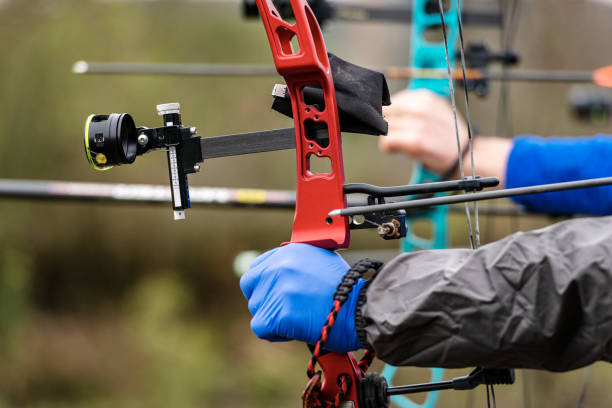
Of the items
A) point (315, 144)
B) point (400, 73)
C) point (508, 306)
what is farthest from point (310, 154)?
point (400, 73)

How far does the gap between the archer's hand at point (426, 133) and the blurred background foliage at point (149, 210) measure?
10.4 ft

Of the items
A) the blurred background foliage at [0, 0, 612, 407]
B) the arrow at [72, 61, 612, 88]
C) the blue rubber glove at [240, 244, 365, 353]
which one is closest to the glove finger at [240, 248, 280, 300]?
the blue rubber glove at [240, 244, 365, 353]

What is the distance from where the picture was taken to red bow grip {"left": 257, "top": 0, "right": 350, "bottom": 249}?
3.53ft

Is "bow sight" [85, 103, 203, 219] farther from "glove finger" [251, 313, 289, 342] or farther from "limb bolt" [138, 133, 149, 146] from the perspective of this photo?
"glove finger" [251, 313, 289, 342]

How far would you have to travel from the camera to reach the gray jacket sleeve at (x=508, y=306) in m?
0.85

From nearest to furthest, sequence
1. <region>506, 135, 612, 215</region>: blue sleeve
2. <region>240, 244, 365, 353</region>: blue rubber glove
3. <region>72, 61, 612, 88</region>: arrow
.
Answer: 1. <region>240, 244, 365, 353</region>: blue rubber glove
2. <region>506, 135, 612, 215</region>: blue sleeve
3. <region>72, 61, 612, 88</region>: arrow

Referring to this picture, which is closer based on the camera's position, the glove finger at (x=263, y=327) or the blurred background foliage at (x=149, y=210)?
the glove finger at (x=263, y=327)

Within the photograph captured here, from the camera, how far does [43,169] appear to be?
18.3 feet

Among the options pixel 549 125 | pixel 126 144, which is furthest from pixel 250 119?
pixel 126 144

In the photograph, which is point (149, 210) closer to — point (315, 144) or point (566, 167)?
point (566, 167)

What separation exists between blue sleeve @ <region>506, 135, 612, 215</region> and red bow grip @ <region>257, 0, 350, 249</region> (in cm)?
119

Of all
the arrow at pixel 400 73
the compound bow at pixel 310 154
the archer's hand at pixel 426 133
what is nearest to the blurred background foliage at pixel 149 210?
the arrow at pixel 400 73

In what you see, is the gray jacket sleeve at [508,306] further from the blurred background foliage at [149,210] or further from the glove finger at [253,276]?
the blurred background foliage at [149,210]

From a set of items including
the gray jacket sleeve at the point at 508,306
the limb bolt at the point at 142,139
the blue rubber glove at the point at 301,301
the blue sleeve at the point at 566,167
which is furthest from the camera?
the blue sleeve at the point at 566,167
